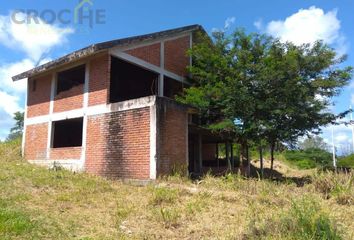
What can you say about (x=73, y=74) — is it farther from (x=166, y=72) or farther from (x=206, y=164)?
(x=206, y=164)

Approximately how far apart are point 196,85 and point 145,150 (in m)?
6.35

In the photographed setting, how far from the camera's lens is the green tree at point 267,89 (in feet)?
45.9

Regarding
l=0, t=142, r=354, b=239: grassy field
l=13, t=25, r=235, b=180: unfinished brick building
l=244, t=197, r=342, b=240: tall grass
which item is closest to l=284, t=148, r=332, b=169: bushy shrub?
l=13, t=25, r=235, b=180: unfinished brick building

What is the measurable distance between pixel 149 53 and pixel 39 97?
601cm

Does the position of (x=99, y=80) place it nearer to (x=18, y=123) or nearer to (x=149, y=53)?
(x=149, y=53)

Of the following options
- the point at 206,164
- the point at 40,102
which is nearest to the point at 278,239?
the point at 40,102

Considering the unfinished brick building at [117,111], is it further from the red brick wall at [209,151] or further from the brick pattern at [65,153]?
the red brick wall at [209,151]

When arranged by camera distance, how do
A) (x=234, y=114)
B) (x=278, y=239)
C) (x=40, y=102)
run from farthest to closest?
(x=40, y=102) → (x=234, y=114) → (x=278, y=239)

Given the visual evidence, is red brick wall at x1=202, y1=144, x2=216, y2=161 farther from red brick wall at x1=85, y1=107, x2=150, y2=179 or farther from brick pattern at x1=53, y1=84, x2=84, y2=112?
red brick wall at x1=85, y1=107, x2=150, y2=179

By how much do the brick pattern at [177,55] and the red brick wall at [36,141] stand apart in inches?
250

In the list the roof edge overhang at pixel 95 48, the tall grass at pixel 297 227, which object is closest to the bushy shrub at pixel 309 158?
the roof edge overhang at pixel 95 48

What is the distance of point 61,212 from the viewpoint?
26.0 feet

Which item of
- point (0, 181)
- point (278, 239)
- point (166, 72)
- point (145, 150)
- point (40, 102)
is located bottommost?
point (278, 239)

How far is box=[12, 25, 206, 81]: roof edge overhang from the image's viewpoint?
13105 mm
